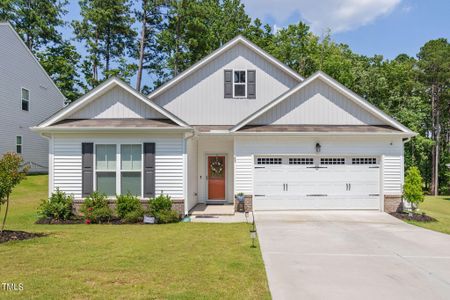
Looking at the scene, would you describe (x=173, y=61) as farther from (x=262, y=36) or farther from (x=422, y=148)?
(x=422, y=148)

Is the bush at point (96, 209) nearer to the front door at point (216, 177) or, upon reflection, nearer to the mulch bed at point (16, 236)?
the mulch bed at point (16, 236)

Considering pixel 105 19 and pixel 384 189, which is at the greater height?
pixel 105 19

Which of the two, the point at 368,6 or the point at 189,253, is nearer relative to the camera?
the point at 189,253

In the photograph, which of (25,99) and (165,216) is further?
(25,99)

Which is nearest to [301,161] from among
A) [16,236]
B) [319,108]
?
[319,108]

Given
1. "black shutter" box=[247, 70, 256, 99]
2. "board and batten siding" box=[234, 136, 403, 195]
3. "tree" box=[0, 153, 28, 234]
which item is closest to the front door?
"board and batten siding" box=[234, 136, 403, 195]

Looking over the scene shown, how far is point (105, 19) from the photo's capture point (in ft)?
103

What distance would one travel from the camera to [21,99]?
73.2ft

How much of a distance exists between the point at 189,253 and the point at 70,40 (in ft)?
110

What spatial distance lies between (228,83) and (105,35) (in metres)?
23.2

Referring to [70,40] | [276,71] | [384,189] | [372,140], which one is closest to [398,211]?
[384,189]

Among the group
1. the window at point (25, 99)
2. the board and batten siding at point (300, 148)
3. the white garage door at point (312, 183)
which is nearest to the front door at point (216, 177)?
the board and batten siding at point (300, 148)

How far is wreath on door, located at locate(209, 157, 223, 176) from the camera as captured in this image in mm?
15258

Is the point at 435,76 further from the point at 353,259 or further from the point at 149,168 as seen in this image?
the point at 353,259
